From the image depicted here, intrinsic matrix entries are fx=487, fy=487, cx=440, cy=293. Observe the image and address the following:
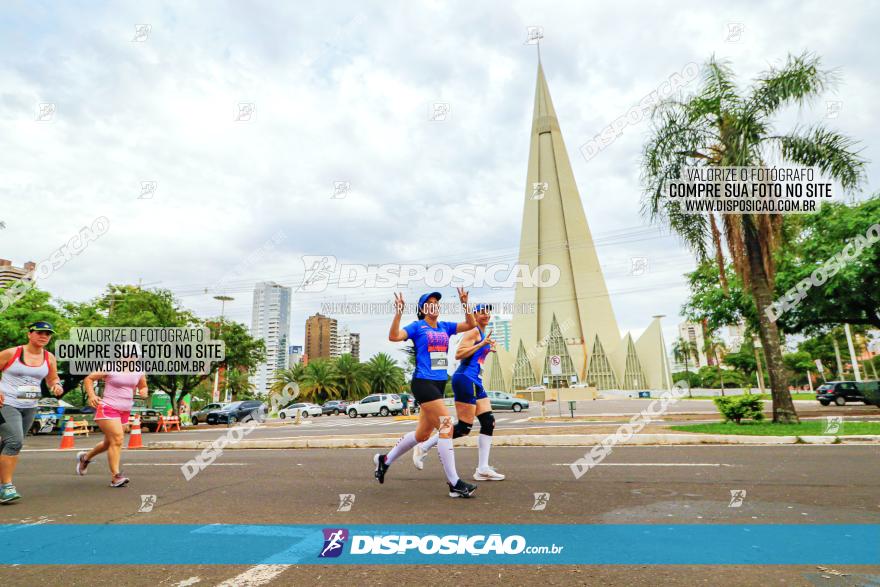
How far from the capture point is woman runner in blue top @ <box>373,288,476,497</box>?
16.6 feet

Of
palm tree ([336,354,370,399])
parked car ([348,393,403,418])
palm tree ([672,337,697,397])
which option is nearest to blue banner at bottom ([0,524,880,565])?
parked car ([348,393,403,418])

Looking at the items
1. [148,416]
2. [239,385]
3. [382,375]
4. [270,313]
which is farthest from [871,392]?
[270,313]

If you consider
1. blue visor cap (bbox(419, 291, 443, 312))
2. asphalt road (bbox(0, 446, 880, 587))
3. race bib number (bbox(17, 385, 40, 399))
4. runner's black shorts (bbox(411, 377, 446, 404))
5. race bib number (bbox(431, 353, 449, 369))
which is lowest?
asphalt road (bbox(0, 446, 880, 587))

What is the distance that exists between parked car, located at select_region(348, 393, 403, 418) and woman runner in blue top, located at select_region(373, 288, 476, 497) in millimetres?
30866

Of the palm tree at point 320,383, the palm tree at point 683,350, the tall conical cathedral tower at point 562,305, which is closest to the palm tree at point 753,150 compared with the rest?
the palm tree at point 320,383

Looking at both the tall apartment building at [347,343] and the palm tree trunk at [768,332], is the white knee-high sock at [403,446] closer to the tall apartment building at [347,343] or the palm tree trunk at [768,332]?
the palm tree trunk at [768,332]

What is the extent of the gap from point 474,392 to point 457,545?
2.76 m

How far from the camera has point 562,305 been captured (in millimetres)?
74375

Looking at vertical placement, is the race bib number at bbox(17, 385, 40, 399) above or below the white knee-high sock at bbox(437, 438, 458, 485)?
above

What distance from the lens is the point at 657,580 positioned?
2.60 metres

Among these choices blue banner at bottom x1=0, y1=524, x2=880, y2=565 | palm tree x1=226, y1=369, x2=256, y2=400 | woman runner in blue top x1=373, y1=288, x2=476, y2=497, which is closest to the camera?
blue banner at bottom x1=0, y1=524, x2=880, y2=565

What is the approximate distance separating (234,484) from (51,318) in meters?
24.7

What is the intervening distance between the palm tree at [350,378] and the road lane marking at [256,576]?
56.1m

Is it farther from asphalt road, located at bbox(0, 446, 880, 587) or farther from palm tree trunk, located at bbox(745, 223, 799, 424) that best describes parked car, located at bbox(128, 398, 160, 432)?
palm tree trunk, located at bbox(745, 223, 799, 424)
